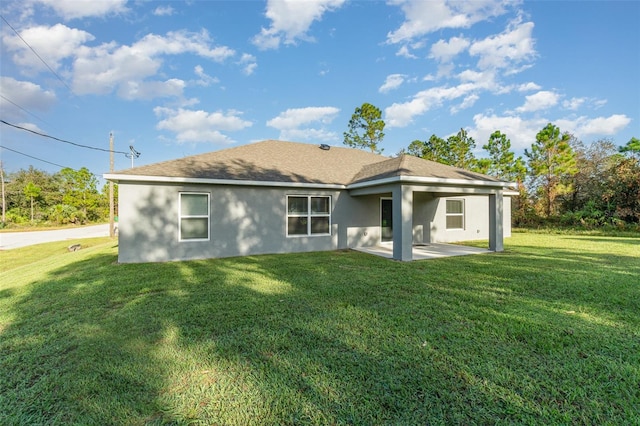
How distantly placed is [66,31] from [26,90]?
950 centimetres

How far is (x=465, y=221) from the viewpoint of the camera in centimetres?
1338

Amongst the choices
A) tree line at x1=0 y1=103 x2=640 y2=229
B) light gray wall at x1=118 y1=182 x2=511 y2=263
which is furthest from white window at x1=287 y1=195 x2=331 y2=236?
tree line at x1=0 y1=103 x2=640 y2=229

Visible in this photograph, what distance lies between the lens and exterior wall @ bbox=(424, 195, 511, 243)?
12.6 m

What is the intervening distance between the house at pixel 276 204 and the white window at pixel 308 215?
4 centimetres

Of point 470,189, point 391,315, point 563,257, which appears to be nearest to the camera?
point 391,315

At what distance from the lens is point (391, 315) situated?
3963 millimetres

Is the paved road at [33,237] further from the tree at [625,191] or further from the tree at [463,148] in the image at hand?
the tree at [625,191]

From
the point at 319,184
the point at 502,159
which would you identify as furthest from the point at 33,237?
the point at 502,159

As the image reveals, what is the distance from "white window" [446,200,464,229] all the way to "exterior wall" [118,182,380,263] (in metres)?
4.04

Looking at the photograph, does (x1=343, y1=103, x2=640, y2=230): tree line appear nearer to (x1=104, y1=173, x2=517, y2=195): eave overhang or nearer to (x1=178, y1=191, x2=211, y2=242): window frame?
(x1=104, y1=173, x2=517, y2=195): eave overhang

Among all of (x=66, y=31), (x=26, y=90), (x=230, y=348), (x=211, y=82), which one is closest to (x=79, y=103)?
(x=26, y=90)

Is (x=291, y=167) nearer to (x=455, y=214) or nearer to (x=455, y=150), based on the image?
(x=455, y=214)

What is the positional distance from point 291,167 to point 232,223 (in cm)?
329

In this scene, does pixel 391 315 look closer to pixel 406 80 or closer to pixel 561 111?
pixel 406 80
